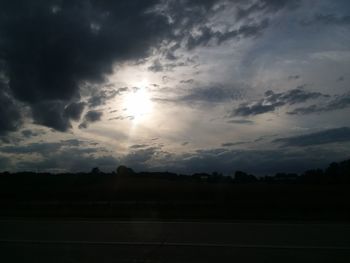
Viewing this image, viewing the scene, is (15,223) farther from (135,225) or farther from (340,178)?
(340,178)

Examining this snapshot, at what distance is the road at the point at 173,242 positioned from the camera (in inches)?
343

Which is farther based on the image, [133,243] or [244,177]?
[244,177]

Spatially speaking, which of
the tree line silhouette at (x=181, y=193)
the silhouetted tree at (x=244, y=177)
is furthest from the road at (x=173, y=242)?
the silhouetted tree at (x=244, y=177)

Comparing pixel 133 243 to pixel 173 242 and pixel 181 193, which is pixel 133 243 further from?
pixel 181 193

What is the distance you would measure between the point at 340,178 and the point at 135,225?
184ft

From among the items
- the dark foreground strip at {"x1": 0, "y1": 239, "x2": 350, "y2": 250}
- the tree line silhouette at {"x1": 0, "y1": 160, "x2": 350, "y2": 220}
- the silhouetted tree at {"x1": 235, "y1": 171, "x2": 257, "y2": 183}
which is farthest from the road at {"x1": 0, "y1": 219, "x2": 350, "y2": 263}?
the silhouetted tree at {"x1": 235, "y1": 171, "x2": 257, "y2": 183}

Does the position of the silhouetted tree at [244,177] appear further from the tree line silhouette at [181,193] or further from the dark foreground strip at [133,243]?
the dark foreground strip at [133,243]

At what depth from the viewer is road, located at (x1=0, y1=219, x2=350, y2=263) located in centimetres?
871

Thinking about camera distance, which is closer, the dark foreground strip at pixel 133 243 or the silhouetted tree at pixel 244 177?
the dark foreground strip at pixel 133 243

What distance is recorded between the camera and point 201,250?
9477 millimetres

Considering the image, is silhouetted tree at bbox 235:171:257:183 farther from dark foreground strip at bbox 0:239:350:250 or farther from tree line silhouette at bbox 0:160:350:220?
dark foreground strip at bbox 0:239:350:250

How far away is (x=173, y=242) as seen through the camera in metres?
10.6

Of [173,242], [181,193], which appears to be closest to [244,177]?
[181,193]

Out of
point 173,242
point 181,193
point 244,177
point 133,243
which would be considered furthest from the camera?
point 244,177
